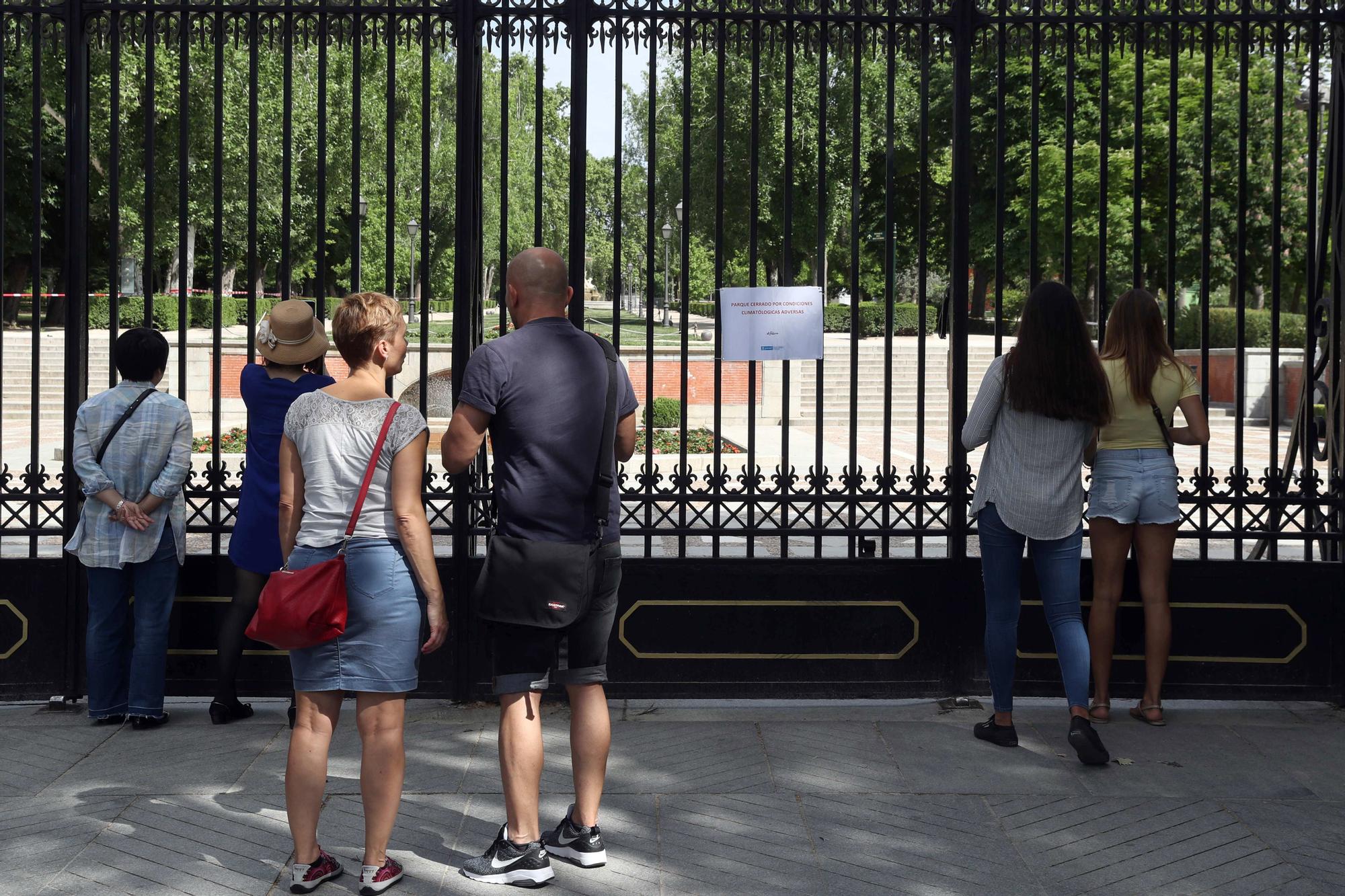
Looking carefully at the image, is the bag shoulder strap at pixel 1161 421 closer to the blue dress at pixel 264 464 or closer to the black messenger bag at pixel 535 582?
the black messenger bag at pixel 535 582

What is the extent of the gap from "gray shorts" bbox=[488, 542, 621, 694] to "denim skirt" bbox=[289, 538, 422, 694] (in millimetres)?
308

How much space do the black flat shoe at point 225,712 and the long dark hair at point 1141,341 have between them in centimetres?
399

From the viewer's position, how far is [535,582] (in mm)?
4031

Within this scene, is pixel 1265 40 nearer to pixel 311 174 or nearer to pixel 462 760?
pixel 462 760

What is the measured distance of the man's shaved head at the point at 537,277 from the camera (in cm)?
414

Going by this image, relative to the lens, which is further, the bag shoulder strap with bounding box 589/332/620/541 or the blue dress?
the blue dress

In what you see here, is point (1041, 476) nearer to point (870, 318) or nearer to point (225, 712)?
point (225, 712)

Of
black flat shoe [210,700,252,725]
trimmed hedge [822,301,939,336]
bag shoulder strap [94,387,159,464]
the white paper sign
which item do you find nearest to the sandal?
the white paper sign

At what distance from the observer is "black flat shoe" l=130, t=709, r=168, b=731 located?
5.73 m

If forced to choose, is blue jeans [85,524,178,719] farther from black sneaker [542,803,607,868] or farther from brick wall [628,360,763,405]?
brick wall [628,360,763,405]

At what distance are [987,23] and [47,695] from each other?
17.2 feet

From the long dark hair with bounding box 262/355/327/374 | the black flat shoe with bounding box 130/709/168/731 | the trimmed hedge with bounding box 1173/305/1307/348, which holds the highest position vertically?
the trimmed hedge with bounding box 1173/305/1307/348

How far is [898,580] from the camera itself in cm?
625

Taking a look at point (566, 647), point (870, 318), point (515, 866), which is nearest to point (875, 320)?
point (870, 318)
